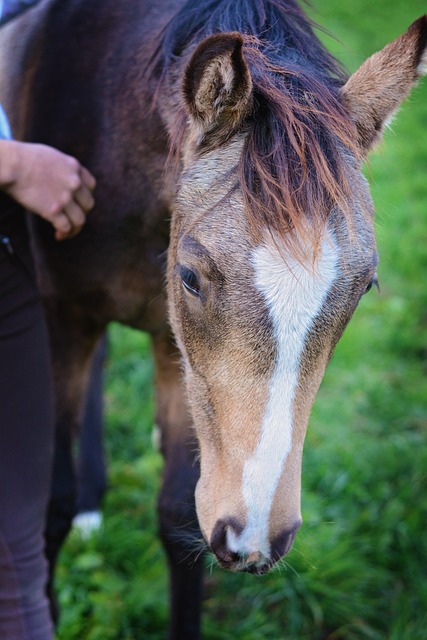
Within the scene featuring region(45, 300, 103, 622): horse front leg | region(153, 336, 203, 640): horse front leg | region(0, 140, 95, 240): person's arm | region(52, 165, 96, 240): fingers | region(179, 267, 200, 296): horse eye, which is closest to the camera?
region(179, 267, 200, 296): horse eye

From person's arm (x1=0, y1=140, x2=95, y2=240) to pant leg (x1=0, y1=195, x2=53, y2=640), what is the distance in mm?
117

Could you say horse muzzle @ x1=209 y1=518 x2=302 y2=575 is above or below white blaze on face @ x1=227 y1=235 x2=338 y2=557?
below

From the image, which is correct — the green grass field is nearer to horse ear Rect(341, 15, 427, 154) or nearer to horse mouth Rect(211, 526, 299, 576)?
horse ear Rect(341, 15, 427, 154)

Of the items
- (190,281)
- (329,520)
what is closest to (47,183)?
(190,281)

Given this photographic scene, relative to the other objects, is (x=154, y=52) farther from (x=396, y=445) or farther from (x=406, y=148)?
(x=406, y=148)

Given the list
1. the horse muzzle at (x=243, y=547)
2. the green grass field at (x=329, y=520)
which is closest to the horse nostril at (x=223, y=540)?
the horse muzzle at (x=243, y=547)

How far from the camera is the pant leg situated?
1884 millimetres

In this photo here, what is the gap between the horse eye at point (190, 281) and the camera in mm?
1816

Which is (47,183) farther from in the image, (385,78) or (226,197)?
(385,78)

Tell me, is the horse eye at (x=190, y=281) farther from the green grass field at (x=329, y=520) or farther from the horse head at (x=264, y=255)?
the green grass field at (x=329, y=520)

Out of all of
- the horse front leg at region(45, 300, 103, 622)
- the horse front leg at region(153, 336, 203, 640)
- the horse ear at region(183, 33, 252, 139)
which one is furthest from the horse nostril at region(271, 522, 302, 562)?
the horse front leg at region(45, 300, 103, 622)

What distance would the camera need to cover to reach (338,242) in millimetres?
1738

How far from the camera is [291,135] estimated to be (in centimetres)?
173

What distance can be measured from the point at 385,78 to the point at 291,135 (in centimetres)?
37
